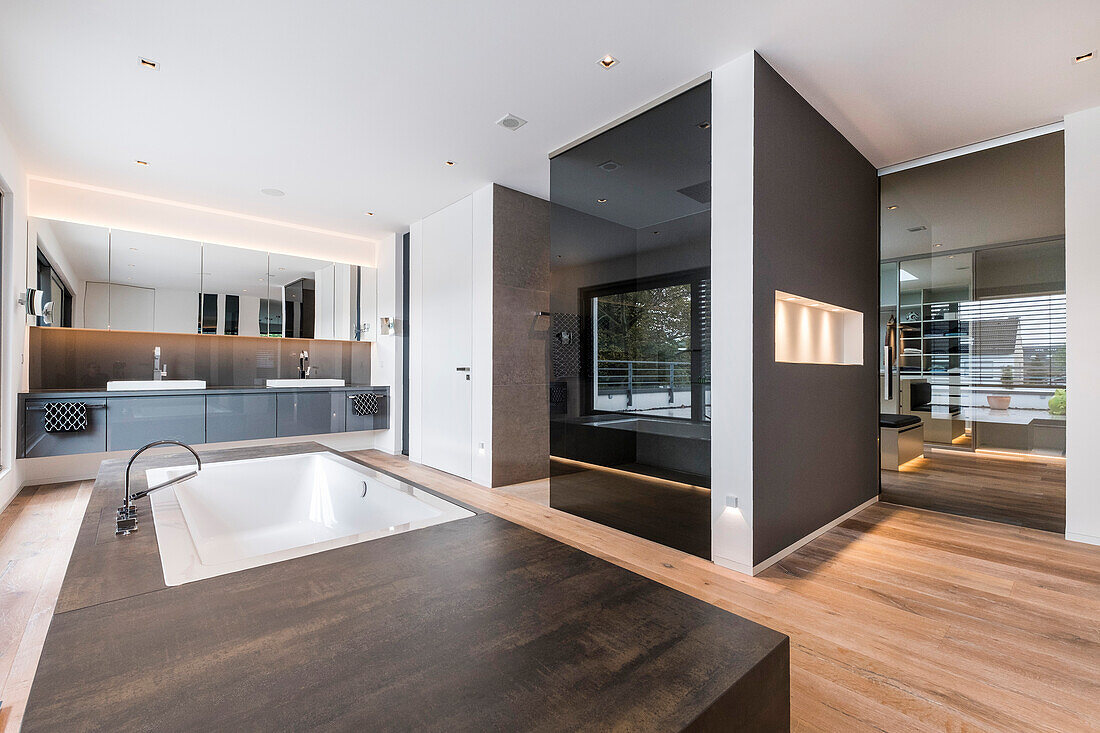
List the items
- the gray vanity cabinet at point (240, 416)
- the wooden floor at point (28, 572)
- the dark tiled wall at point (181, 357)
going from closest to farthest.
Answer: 1. the wooden floor at point (28, 572)
2. the dark tiled wall at point (181, 357)
3. the gray vanity cabinet at point (240, 416)

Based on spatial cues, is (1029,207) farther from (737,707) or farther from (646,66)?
(737,707)

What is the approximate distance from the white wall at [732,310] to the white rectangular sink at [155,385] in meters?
4.85

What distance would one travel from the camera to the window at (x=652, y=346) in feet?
9.39

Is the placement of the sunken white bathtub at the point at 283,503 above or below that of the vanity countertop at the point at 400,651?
below

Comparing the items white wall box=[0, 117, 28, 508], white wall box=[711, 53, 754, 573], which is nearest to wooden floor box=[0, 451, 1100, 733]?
white wall box=[711, 53, 754, 573]

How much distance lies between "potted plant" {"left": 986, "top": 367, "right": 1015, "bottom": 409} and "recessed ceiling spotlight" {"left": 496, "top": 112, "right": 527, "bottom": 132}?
3672 millimetres

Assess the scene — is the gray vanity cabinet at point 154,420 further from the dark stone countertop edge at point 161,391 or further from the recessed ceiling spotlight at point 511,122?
the recessed ceiling spotlight at point 511,122

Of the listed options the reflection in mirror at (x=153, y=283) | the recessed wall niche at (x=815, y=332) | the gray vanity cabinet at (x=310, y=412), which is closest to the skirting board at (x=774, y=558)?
the recessed wall niche at (x=815, y=332)

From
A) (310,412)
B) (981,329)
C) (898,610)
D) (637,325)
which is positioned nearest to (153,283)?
(310,412)

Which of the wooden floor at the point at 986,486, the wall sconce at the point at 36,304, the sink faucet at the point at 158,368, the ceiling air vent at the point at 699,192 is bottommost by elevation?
the wooden floor at the point at 986,486

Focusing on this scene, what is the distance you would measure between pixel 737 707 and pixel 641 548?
79.8 inches

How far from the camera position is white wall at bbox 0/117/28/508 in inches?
147

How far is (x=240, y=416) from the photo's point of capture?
5.04 metres

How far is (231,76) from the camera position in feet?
9.38
